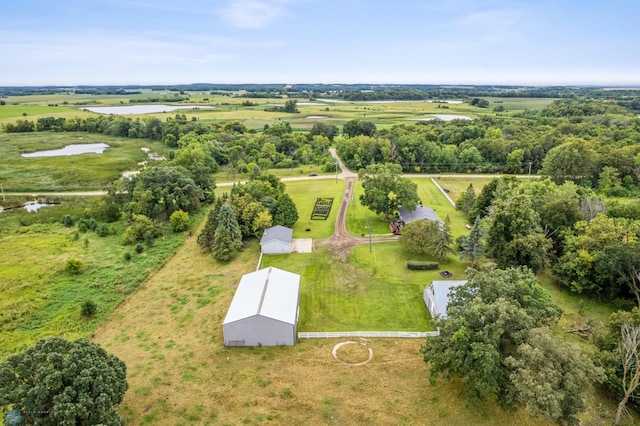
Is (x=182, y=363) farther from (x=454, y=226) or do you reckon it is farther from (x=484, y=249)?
(x=454, y=226)

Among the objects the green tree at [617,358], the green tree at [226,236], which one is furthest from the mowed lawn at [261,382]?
the green tree at [226,236]

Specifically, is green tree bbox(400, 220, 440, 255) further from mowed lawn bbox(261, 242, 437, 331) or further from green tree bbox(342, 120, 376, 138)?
green tree bbox(342, 120, 376, 138)

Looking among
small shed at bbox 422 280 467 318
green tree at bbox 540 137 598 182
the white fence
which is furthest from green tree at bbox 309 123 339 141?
the white fence

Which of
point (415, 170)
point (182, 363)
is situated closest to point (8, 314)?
point (182, 363)

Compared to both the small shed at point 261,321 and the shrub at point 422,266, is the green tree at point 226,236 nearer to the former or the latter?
the small shed at point 261,321

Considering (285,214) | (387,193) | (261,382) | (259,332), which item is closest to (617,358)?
(261,382)

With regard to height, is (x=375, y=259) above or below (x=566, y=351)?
below
